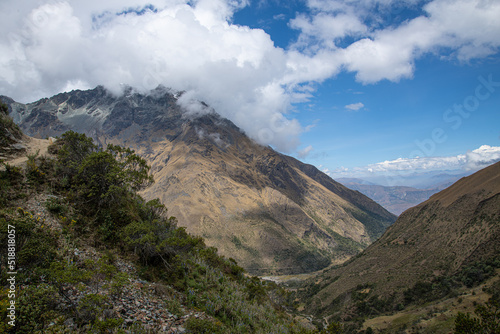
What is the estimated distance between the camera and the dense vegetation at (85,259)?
12922 mm

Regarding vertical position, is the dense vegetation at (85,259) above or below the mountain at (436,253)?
above

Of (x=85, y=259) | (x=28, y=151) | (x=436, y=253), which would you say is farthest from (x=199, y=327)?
(x=436, y=253)

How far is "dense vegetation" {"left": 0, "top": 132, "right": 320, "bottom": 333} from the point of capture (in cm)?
1292

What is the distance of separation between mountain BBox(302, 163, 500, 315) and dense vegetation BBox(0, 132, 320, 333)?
230 feet

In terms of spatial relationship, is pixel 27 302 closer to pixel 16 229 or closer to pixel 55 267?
pixel 55 267

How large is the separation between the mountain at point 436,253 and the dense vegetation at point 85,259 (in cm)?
6999

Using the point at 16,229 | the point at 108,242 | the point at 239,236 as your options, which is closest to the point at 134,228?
the point at 108,242

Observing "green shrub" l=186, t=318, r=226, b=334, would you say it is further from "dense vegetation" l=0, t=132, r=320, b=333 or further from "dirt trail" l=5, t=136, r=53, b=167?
"dirt trail" l=5, t=136, r=53, b=167

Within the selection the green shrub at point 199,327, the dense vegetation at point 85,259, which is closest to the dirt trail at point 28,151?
the dense vegetation at point 85,259

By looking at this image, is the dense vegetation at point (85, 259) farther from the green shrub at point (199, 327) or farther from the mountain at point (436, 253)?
the mountain at point (436, 253)

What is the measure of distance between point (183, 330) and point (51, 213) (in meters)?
15.7

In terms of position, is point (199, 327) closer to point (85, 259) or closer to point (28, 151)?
point (85, 259)

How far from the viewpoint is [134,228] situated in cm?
2442

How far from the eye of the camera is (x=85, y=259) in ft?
58.2
